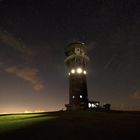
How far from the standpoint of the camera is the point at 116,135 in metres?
12.6

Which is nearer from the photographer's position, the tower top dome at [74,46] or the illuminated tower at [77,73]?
the illuminated tower at [77,73]

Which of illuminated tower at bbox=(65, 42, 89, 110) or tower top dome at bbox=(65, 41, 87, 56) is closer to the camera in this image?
illuminated tower at bbox=(65, 42, 89, 110)

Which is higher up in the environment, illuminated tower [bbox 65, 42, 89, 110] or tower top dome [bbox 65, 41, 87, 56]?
tower top dome [bbox 65, 41, 87, 56]

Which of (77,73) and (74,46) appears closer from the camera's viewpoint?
(77,73)

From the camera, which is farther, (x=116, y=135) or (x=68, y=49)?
(x=68, y=49)

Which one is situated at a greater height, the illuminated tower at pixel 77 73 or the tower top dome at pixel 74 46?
the tower top dome at pixel 74 46

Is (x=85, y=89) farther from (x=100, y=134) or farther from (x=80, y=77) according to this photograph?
(x=100, y=134)

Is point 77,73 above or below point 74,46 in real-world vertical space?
below

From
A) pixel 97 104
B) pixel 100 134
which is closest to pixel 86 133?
pixel 100 134

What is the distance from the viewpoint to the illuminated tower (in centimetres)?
5544

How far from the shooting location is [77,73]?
57719mm

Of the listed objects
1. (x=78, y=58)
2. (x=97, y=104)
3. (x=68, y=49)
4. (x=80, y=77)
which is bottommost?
(x=97, y=104)

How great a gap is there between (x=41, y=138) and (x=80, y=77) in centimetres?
4554

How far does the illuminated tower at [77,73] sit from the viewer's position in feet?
182
